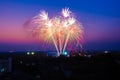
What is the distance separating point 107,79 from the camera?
87.2 ft

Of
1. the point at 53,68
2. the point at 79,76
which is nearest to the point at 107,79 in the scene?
the point at 79,76

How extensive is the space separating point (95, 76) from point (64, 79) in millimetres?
3812

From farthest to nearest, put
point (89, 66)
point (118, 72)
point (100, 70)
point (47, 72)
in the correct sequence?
point (47, 72) → point (89, 66) → point (100, 70) → point (118, 72)

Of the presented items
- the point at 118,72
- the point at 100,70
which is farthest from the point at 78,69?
the point at 118,72

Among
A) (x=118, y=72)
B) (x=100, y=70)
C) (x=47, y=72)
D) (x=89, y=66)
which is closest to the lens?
(x=118, y=72)

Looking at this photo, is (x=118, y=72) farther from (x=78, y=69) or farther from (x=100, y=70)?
(x=78, y=69)

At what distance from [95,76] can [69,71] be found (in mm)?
4207

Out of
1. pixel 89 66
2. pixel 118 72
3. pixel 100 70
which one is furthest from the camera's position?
pixel 89 66

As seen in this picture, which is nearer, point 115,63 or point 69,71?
point 115,63

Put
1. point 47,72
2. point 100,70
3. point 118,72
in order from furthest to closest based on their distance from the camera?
1. point 47,72
2. point 100,70
3. point 118,72

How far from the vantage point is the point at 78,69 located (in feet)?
99.6

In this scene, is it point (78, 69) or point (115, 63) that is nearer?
point (115, 63)

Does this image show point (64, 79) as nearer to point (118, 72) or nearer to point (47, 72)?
point (47, 72)

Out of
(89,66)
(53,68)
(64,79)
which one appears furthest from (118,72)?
(53,68)
